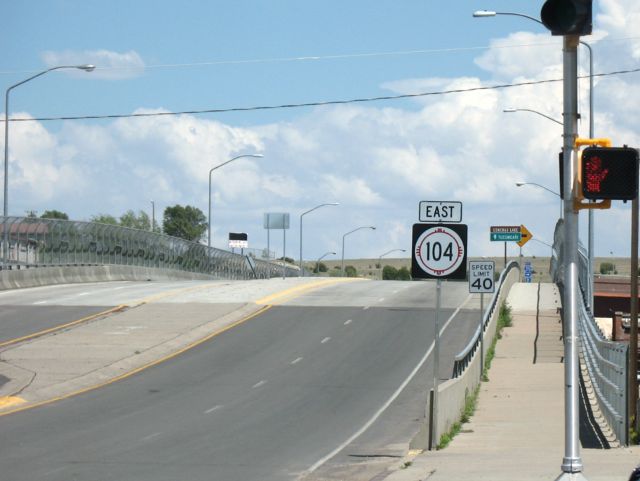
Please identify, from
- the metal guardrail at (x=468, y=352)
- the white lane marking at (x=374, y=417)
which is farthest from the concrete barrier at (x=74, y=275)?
the metal guardrail at (x=468, y=352)

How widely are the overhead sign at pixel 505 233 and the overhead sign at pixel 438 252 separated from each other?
73.6 ft

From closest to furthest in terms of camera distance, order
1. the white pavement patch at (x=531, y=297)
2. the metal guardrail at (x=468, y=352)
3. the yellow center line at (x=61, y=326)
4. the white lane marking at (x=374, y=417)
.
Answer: the white lane marking at (x=374, y=417)
the metal guardrail at (x=468, y=352)
the yellow center line at (x=61, y=326)
the white pavement patch at (x=531, y=297)

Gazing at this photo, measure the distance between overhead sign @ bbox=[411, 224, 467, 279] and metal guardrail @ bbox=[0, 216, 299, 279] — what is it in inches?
1418

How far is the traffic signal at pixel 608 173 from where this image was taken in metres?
10.3

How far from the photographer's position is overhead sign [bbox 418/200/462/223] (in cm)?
1858

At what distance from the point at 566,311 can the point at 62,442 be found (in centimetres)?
1281

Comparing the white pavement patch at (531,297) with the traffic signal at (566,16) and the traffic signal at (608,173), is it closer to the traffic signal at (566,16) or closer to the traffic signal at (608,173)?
the traffic signal at (608,173)

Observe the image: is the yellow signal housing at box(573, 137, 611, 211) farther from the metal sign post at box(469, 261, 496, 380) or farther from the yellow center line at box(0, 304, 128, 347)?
the yellow center line at box(0, 304, 128, 347)

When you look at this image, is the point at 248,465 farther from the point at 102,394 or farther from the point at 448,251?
the point at 102,394

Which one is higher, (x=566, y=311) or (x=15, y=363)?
(x=566, y=311)

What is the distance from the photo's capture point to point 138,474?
17422 mm

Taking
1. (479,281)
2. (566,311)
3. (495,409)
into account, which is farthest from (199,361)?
(566,311)

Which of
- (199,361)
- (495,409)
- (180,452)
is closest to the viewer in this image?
(180,452)

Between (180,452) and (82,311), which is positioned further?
(82,311)
